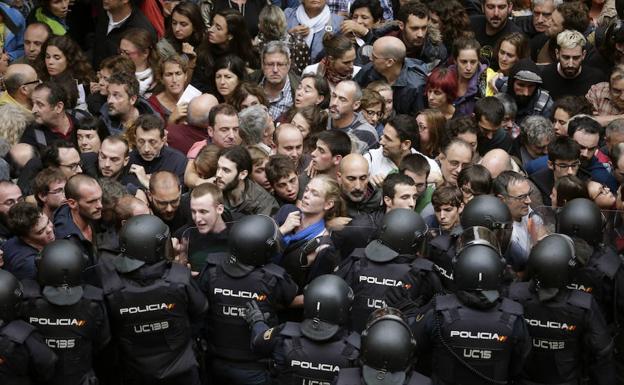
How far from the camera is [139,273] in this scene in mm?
8508

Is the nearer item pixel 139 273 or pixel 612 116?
pixel 139 273

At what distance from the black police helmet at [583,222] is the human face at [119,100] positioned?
14.1 feet

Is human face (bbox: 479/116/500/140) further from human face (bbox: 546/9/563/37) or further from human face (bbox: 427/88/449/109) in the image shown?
→ human face (bbox: 546/9/563/37)

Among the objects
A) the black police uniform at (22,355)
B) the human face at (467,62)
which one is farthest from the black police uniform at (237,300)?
the human face at (467,62)

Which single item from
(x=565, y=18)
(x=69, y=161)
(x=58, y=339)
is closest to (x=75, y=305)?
(x=58, y=339)

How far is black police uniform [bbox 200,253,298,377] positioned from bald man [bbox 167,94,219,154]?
108 inches

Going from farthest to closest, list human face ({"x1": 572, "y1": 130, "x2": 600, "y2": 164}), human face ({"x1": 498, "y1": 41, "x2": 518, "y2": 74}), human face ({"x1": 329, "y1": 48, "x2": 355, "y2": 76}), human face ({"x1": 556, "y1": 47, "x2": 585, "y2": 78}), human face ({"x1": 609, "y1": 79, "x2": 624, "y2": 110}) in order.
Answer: human face ({"x1": 498, "y1": 41, "x2": 518, "y2": 74}) → human face ({"x1": 556, "y1": 47, "x2": 585, "y2": 78}) → human face ({"x1": 329, "y1": 48, "x2": 355, "y2": 76}) → human face ({"x1": 609, "y1": 79, "x2": 624, "y2": 110}) → human face ({"x1": 572, "y1": 130, "x2": 600, "y2": 164})

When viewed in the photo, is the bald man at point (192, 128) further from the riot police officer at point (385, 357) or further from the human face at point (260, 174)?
the riot police officer at point (385, 357)

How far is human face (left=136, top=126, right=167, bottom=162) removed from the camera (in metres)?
10.6

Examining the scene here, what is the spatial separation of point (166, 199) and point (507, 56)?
15.0 ft

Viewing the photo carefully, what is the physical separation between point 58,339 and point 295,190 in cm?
250

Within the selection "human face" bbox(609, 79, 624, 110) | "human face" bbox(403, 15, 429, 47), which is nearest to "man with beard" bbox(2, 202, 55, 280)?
"human face" bbox(403, 15, 429, 47)

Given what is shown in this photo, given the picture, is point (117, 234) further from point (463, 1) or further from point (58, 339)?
point (463, 1)

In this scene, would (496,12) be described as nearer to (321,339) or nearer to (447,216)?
(447,216)
